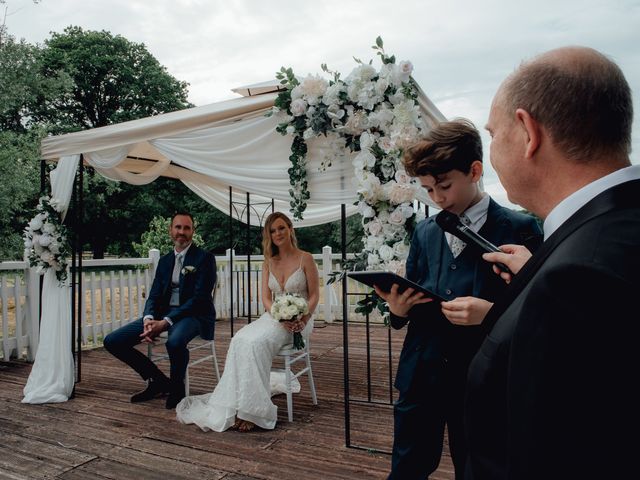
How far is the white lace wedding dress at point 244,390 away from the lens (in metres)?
3.55

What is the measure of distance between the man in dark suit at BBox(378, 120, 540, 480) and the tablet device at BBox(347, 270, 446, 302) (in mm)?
36

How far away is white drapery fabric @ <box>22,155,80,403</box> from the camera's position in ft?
13.9

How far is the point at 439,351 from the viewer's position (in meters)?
1.83

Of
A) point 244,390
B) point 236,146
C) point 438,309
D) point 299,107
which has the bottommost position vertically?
point 244,390

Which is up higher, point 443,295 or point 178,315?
point 443,295

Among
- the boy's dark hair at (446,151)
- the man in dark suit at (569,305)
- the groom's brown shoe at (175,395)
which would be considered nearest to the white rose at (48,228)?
the groom's brown shoe at (175,395)

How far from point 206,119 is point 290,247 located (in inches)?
56.3

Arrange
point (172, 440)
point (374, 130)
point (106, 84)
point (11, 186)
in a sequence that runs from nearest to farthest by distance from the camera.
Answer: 1. point (374, 130)
2. point (172, 440)
3. point (11, 186)
4. point (106, 84)

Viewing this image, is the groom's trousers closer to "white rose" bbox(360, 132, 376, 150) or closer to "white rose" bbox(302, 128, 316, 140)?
"white rose" bbox(302, 128, 316, 140)

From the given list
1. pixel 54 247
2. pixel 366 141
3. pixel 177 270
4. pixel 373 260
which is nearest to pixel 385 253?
pixel 373 260

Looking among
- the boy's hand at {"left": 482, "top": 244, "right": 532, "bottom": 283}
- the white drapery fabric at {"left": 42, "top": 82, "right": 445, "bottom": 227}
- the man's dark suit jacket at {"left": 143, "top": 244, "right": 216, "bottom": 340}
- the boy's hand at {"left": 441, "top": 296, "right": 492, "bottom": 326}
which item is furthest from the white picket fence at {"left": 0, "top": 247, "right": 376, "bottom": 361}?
the boy's hand at {"left": 482, "top": 244, "right": 532, "bottom": 283}

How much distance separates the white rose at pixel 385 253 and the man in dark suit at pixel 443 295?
0.95m

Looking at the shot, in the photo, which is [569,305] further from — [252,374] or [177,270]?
[177,270]

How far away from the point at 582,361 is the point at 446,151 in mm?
1314
